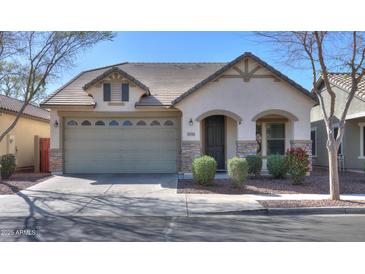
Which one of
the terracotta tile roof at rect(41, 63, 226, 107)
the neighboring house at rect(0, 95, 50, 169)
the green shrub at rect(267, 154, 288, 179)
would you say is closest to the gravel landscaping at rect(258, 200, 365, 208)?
the green shrub at rect(267, 154, 288, 179)

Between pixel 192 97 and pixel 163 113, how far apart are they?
1877mm

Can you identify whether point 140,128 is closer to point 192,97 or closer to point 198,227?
point 192,97

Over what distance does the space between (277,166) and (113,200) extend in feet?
23.6

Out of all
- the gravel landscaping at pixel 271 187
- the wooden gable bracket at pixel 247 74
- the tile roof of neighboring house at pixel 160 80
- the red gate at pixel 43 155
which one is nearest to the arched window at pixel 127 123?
the tile roof of neighboring house at pixel 160 80

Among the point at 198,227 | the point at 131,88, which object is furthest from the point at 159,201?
the point at 131,88

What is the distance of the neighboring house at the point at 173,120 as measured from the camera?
14055 mm

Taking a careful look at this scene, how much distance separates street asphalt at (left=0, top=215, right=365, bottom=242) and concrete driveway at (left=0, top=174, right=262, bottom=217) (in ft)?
1.84

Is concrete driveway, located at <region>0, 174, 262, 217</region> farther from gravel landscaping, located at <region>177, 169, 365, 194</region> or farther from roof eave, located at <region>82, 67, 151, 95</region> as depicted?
roof eave, located at <region>82, 67, 151, 95</region>

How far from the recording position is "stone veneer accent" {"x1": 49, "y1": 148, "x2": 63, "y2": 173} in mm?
14742

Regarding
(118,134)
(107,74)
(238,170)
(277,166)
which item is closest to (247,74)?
(277,166)

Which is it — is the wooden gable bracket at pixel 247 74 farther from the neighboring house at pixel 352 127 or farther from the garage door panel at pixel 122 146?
the neighboring house at pixel 352 127

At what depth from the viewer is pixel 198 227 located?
674cm

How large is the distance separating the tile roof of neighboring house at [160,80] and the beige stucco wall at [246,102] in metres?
0.43

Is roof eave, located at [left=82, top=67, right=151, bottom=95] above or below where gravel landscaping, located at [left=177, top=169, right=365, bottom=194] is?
above
